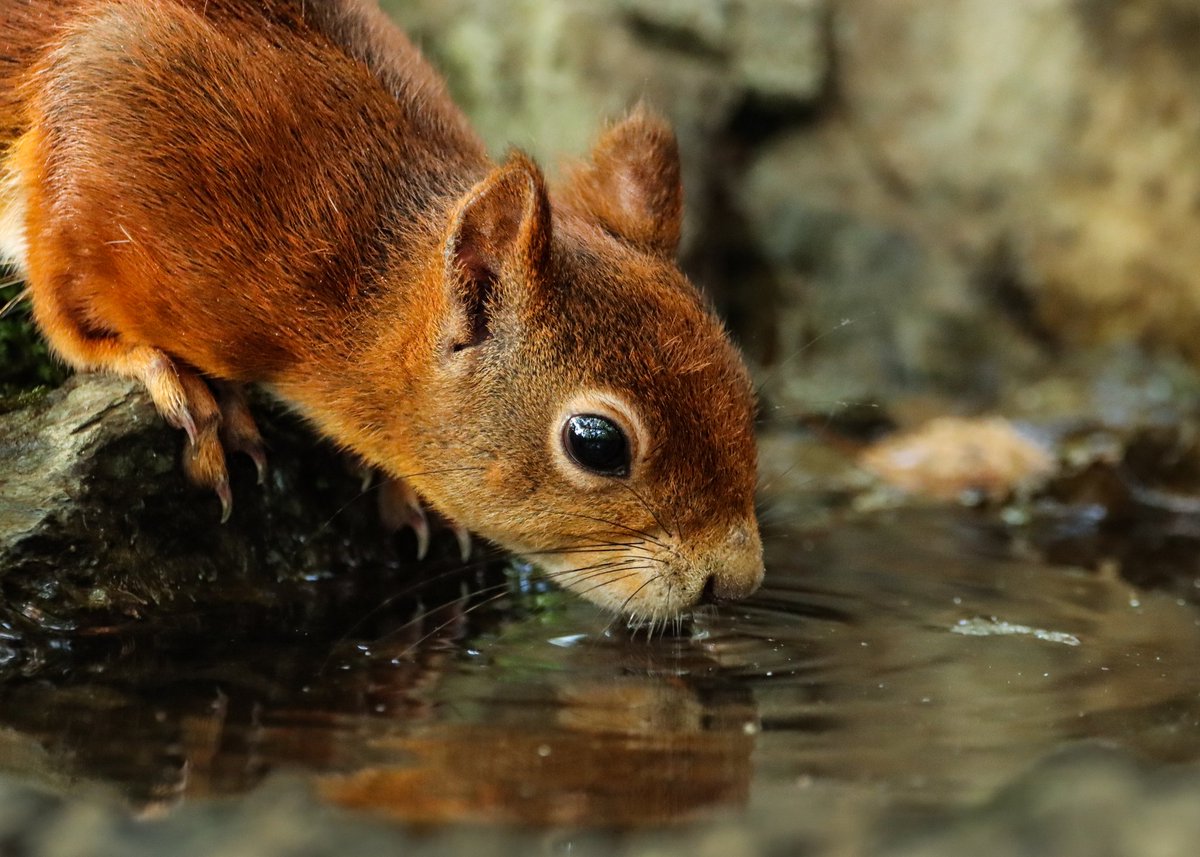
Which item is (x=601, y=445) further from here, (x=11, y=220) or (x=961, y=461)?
(x=961, y=461)

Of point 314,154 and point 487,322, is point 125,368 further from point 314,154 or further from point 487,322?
point 487,322

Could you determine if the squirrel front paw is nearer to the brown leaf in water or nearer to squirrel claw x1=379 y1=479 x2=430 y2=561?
squirrel claw x1=379 y1=479 x2=430 y2=561

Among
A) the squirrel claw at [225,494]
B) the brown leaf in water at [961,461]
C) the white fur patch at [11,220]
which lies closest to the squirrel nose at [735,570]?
the squirrel claw at [225,494]

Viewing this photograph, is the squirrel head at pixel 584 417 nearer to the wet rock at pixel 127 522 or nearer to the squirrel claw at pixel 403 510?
the squirrel claw at pixel 403 510

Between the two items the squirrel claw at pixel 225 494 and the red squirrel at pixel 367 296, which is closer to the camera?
the red squirrel at pixel 367 296

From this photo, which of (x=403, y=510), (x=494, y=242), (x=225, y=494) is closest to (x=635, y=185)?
(x=494, y=242)
